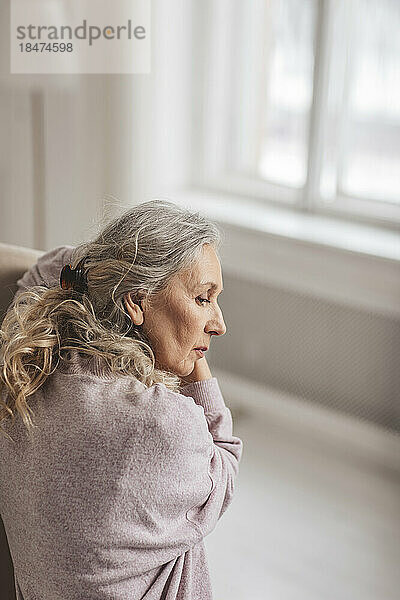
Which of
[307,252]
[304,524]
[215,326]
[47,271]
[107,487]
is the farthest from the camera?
[307,252]

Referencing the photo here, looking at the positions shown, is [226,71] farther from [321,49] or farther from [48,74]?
[48,74]

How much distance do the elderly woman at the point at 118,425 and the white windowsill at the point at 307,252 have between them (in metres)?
0.92

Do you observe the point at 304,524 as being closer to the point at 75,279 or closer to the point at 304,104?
the point at 304,104

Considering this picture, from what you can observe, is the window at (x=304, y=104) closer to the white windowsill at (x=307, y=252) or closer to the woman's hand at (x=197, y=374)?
the white windowsill at (x=307, y=252)

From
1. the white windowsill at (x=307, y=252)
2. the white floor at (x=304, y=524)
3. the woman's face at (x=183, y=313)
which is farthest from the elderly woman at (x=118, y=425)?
the white windowsill at (x=307, y=252)

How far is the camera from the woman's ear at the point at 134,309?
850 mm

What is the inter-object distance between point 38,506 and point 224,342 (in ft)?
4.36

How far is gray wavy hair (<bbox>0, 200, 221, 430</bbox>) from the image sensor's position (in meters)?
0.83

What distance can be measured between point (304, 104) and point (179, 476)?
49.4 inches

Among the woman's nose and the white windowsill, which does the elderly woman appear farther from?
the white windowsill

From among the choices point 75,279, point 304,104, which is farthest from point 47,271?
point 304,104

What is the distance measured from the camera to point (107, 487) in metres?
0.78

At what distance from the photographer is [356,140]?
72.1 inches

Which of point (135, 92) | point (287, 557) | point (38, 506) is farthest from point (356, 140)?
point (38, 506)
